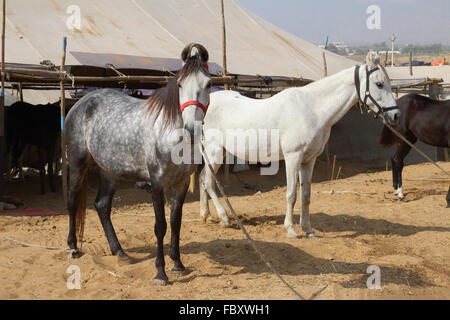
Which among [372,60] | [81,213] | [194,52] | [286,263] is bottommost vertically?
[286,263]

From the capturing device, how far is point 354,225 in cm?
637

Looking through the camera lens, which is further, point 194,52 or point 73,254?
point 73,254

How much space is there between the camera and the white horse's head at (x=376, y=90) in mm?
5680

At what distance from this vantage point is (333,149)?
13.4 metres

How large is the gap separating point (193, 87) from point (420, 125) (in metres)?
5.98

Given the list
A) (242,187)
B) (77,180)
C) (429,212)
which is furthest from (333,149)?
(77,180)

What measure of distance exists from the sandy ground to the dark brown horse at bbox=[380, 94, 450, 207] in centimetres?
73

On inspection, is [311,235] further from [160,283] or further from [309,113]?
[160,283]

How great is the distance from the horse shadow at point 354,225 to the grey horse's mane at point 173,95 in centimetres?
281

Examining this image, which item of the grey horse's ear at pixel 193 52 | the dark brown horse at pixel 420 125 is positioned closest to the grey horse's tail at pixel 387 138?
the dark brown horse at pixel 420 125

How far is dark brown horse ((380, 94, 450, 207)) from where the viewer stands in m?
8.36

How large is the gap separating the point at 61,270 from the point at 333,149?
10.1m

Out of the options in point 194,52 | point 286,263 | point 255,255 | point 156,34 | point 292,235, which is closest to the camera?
point 194,52

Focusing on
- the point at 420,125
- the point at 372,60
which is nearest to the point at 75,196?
the point at 372,60
